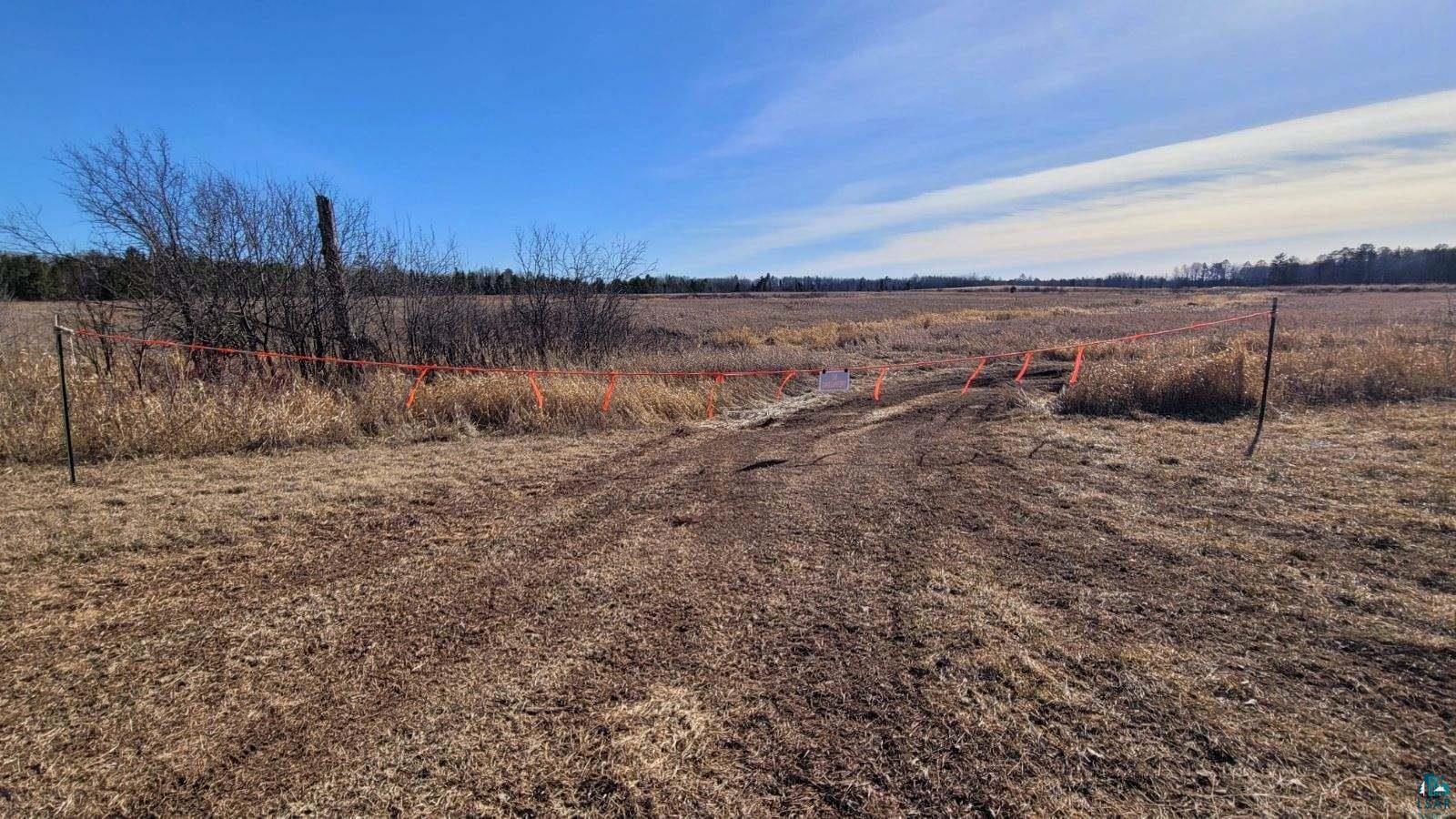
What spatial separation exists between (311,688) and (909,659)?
2.77 meters

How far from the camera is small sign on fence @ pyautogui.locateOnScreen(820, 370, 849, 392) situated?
9625mm

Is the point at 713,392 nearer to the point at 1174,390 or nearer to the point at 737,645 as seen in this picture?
the point at 1174,390

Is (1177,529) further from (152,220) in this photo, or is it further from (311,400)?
(152,220)

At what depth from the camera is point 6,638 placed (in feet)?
10.6

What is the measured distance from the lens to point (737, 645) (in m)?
3.20

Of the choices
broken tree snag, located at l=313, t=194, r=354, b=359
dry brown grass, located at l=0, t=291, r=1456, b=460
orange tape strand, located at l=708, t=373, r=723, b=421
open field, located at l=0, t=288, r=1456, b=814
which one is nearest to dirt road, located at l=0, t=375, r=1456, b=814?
open field, located at l=0, t=288, r=1456, b=814

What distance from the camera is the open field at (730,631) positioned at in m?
2.33

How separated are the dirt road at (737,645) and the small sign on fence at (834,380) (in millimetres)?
3861

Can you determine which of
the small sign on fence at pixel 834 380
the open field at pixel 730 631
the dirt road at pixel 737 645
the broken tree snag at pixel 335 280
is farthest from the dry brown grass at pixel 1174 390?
the broken tree snag at pixel 335 280

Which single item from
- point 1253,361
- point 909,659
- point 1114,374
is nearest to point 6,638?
point 909,659
